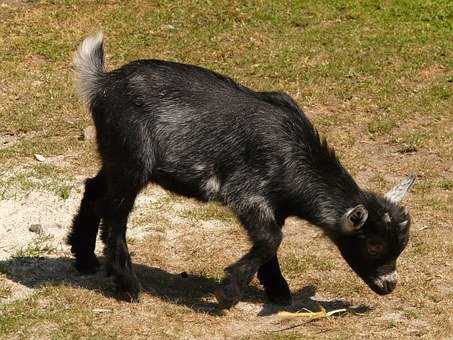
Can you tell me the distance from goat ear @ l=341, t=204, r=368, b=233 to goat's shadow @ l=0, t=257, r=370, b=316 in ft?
2.83

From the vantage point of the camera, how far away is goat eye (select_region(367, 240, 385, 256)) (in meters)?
8.93

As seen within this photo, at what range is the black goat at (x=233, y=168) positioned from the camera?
8.85 metres

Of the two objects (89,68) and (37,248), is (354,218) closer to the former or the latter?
(89,68)

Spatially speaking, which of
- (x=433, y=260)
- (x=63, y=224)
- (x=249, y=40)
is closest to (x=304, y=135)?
(x=433, y=260)

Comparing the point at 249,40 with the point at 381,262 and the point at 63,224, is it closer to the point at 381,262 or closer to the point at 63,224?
the point at 63,224

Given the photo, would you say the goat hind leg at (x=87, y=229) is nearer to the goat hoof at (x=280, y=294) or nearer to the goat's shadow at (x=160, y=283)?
the goat's shadow at (x=160, y=283)

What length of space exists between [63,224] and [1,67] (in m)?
4.87

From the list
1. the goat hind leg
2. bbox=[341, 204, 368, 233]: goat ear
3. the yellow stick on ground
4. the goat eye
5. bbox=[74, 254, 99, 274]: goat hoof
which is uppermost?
bbox=[341, 204, 368, 233]: goat ear

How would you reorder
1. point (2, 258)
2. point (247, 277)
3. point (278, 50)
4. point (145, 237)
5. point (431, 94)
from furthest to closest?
point (278, 50) → point (431, 94) → point (145, 237) → point (2, 258) → point (247, 277)

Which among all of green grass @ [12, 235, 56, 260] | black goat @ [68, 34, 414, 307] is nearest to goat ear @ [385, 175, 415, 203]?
black goat @ [68, 34, 414, 307]

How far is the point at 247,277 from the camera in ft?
29.0

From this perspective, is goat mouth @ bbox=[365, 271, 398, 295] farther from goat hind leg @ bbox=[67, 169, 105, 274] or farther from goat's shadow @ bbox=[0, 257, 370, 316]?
goat hind leg @ bbox=[67, 169, 105, 274]

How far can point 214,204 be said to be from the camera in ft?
36.9

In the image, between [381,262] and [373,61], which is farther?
[373,61]
